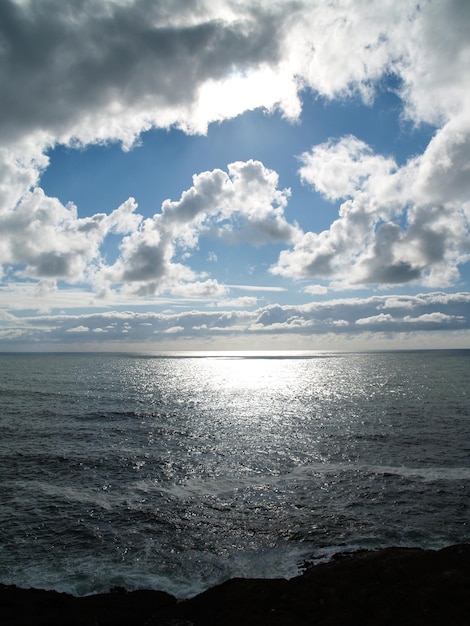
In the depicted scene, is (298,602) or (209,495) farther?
(209,495)

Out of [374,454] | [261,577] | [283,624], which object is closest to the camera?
[283,624]

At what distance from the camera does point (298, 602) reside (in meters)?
14.8

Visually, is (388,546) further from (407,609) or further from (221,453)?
(221,453)

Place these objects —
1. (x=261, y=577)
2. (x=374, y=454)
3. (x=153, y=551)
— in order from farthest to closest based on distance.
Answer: (x=374, y=454) → (x=153, y=551) → (x=261, y=577)

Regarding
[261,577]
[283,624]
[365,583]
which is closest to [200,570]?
[261,577]

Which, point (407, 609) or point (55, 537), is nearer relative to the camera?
point (407, 609)

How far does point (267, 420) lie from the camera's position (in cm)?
5900

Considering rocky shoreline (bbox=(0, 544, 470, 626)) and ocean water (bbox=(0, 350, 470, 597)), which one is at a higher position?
rocky shoreline (bbox=(0, 544, 470, 626))

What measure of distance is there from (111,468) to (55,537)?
1206 centimetres

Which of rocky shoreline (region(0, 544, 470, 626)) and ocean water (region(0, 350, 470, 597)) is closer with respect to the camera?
rocky shoreline (region(0, 544, 470, 626))

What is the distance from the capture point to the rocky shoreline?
541 inches

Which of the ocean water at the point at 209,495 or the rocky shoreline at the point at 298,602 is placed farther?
the ocean water at the point at 209,495

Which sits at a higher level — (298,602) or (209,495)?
(298,602)

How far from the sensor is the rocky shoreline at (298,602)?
13.7 m
